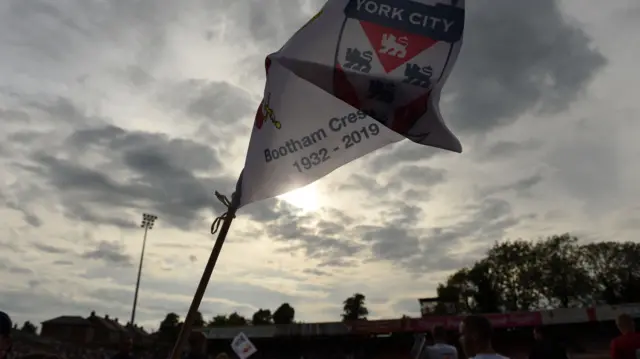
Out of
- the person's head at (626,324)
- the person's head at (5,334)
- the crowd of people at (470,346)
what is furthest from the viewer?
the person's head at (626,324)

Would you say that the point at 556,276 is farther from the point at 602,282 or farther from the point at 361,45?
the point at 361,45

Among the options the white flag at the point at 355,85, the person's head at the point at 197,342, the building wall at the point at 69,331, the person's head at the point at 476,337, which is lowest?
the person's head at the point at 476,337

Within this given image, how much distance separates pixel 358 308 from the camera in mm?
82500

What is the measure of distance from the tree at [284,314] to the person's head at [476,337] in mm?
85275

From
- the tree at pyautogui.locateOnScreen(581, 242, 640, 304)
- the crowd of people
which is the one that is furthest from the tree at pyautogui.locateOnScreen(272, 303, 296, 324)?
the crowd of people

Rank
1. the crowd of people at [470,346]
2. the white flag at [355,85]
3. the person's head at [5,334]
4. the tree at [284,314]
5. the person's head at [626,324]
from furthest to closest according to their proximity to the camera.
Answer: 1. the tree at [284,314]
2. the person's head at [626,324]
3. the white flag at [355,85]
4. the crowd of people at [470,346]
5. the person's head at [5,334]

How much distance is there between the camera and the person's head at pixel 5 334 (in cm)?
305

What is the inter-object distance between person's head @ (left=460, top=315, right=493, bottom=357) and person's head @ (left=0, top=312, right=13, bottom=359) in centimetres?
291

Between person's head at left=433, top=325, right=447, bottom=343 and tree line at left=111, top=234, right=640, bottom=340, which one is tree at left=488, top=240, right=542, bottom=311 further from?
person's head at left=433, top=325, right=447, bottom=343

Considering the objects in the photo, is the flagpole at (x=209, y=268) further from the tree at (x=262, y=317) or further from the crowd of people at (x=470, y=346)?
the tree at (x=262, y=317)

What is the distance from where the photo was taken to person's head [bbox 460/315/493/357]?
327cm

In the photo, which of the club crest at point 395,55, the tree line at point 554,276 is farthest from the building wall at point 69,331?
the club crest at point 395,55

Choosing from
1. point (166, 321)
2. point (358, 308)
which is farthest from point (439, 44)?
point (166, 321)

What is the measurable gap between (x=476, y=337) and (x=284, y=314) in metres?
86.8
